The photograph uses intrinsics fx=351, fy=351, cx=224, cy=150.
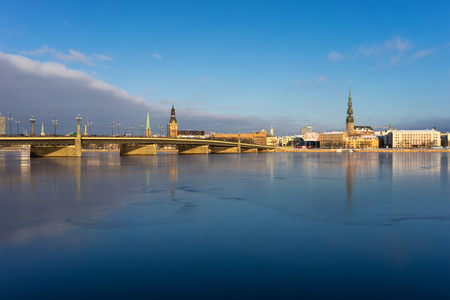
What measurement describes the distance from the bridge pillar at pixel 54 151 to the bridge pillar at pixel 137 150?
13854 millimetres

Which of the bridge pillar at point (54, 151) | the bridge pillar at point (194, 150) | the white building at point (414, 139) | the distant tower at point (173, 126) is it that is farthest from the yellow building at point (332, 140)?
the bridge pillar at point (54, 151)

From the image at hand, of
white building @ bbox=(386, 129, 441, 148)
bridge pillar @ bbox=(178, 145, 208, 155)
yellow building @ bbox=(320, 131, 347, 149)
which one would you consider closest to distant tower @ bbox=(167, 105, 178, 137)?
yellow building @ bbox=(320, 131, 347, 149)

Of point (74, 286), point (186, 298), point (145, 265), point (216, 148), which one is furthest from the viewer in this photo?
point (216, 148)

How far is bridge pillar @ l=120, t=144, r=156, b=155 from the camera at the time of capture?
7762 cm

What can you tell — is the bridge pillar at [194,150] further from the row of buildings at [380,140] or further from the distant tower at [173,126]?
the distant tower at [173,126]

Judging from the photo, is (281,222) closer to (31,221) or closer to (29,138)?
(31,221)

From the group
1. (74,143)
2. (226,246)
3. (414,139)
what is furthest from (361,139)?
(226,246)

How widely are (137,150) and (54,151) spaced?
59.8 ft

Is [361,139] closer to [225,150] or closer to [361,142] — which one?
[361,142]

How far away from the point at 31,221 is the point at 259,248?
23.2 ft

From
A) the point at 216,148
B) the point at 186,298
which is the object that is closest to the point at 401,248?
the point at 186,298

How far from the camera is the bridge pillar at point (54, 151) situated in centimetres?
6444

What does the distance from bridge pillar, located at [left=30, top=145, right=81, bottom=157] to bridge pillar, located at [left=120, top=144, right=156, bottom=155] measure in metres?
13.9

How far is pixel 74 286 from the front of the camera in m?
5.75
